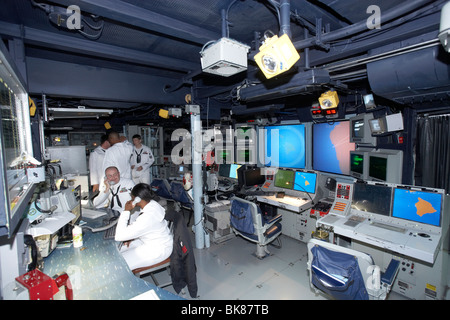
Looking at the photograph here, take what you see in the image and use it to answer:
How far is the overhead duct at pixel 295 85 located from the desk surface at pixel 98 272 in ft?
6.77

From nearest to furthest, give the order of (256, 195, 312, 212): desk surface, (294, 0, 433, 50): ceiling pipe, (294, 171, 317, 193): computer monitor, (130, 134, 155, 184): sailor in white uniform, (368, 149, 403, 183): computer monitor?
1. (294, 0, 433, 50): ceiling pipe
2. (368, 149, 403, 183): computer monitor
3. (256, 195, 312, 212): desk surface
4. (294, 171, 317, 193): computer monitor
5. (130, 134, 155, 184): sailor in white uniform

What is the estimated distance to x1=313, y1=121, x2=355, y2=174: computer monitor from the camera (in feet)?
12.9

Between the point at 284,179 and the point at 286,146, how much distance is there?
3.47 feet

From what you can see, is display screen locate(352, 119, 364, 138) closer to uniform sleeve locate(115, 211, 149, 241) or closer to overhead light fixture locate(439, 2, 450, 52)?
overhead light fixture locate(439, 2, 450, 52)

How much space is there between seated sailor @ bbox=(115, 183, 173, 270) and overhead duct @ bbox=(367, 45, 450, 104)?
2.44 m

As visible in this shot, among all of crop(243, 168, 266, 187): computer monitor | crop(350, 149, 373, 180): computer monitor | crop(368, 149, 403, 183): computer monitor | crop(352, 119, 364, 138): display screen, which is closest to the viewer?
crop(368, 149, 403, 183): computer monitor

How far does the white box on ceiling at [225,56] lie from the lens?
5.60 ft

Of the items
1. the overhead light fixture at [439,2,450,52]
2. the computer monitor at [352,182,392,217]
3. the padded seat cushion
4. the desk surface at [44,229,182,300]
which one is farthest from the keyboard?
the computer monitor at [352,182,392,217]

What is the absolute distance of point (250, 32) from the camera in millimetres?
2254
